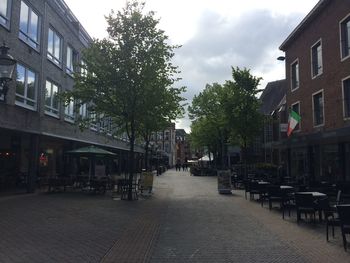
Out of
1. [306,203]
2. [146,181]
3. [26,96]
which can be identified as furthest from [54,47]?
[306,203]

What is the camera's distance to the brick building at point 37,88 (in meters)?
19.5

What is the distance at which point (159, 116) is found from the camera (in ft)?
69.8

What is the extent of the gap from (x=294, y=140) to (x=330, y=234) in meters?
14.2

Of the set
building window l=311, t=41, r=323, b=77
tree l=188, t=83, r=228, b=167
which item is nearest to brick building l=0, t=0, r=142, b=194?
building window l=311, t=41, r=323, b=77

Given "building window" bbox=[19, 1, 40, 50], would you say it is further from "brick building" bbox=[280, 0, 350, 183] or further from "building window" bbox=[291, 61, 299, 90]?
"building window" bbox=[291, 61, 299, 90]

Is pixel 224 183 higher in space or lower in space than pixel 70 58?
lower

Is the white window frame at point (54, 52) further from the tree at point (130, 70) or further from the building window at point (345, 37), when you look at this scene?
the building window at point (345, 37)

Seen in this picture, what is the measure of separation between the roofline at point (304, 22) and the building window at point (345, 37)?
225 centimetres

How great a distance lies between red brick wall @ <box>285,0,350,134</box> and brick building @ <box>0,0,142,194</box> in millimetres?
12878

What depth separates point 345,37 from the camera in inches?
861

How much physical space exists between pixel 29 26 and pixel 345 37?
628 inches

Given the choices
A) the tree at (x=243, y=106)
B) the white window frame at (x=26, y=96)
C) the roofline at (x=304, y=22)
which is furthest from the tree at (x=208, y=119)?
the white window frame at (x=26, y=96)

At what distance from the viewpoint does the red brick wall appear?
871 inches

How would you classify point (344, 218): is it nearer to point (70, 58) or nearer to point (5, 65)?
point (5, 65)
